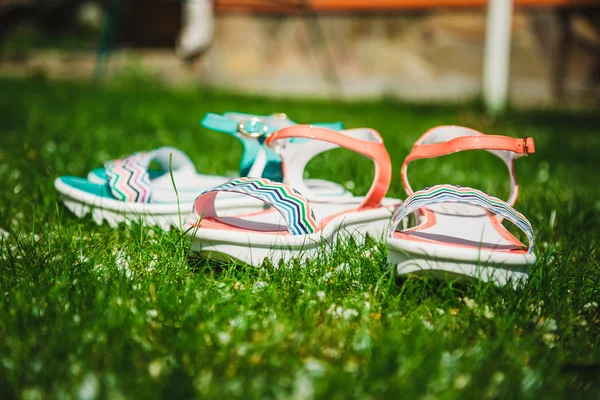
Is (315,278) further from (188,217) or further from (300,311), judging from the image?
(188,217)

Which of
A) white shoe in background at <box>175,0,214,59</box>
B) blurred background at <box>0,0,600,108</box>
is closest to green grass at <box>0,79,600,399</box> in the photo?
blurred background at <box>0,0,600,108</box>

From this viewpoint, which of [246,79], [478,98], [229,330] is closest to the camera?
[229,330]

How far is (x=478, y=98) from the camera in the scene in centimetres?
561

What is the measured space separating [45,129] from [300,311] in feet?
9.09

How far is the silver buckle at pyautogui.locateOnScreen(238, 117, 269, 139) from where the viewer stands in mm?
2080

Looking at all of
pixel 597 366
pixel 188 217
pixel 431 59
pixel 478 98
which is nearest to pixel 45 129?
pixel 188 217

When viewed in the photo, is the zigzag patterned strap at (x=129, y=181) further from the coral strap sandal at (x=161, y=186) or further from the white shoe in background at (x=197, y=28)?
the white shoe in background at (x=197, y=28)

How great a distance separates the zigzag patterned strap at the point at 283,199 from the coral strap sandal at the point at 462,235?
22cm

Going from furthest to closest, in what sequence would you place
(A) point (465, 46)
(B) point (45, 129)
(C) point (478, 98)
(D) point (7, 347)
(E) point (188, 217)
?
(A) point (465, 46) → (C) point (478, 98) → (B) point (45, 129) → (E) point (188, 217) → (D) point (7, 347)

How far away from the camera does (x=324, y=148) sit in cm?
205

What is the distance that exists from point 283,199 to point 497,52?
13.9 ft

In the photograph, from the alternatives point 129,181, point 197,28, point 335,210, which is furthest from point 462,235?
point 197,28

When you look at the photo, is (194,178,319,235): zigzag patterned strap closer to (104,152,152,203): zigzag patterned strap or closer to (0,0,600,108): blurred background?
(104,152,152,203): zigzag patterned strap

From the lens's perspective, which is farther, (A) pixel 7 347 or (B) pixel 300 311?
(B) pixel 300 311
